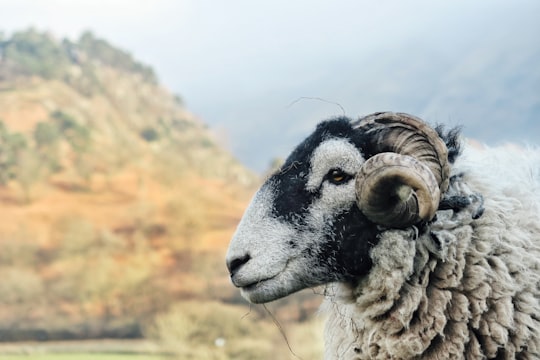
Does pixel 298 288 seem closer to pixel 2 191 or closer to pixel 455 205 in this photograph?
pixel 455 205

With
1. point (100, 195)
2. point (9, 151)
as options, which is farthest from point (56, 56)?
point (100, 195)

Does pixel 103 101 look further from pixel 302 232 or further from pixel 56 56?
pixel 302 232

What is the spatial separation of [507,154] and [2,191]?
1937cm

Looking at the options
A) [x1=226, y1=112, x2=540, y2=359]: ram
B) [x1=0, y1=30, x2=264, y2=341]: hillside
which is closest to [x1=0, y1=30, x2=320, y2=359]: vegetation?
[x1=0, y1=30, x2=264, y2=341]: hillside

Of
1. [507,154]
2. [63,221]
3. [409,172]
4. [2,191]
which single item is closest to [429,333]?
[409,172]

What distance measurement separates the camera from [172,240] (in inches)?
752

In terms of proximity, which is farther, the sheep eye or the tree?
the tree

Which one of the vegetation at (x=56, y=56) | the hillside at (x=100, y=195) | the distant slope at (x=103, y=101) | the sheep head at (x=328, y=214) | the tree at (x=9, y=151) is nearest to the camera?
the sheep head at (x=328, y=214)

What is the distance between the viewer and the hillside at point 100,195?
17.3 m

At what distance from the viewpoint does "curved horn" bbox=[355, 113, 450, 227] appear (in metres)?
2.57

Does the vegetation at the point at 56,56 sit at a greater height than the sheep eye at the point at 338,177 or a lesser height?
greater

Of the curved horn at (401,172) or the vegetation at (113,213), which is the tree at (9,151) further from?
the curved horn at (401,172)

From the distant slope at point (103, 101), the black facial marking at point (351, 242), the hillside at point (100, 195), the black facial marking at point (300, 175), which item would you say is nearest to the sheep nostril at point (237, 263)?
the black facial marking at point (300, 175)

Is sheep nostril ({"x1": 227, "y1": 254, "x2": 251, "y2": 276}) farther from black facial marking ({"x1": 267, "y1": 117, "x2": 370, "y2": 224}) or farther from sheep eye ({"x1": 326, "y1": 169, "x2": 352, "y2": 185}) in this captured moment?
sheep eye ({"x1": 326, "y1": 169, "x2": 352, "y2": 185})
